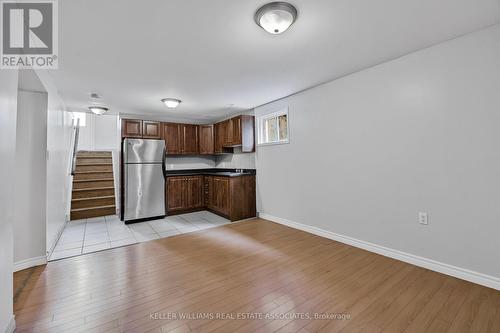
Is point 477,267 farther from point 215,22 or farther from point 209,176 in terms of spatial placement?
point 209,176

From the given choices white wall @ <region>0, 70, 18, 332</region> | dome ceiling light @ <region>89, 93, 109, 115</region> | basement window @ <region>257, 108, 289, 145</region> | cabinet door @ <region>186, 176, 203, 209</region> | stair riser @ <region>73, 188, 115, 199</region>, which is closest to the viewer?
white wall @ <region>0, 70, 18, 332</region>

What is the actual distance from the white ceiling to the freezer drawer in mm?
1711

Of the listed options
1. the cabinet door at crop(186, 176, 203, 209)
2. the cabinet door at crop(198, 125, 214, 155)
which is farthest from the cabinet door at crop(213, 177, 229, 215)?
the cabinet door at crop(198, 125, 214, 155)

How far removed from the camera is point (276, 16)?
1.69 metres

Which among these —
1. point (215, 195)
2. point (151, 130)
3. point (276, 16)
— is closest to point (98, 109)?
point (151, 130)

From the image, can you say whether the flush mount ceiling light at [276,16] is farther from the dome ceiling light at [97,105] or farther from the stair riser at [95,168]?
the stair riser at [95,168]

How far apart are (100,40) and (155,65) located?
24.3 inches

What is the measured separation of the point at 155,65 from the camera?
8.58 ft

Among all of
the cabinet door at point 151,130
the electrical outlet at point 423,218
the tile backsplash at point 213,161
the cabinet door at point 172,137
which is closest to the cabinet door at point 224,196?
the tile backsplash at point 213,161

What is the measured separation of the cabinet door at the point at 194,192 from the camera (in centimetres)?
527

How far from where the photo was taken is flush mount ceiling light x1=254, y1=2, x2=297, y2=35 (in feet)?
5.36

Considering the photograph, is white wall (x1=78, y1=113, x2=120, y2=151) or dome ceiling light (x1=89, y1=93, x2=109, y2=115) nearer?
dome ceiling light (x1=89, y1=93, x2=109, y2=115)

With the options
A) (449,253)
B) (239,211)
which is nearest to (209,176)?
(239,211)

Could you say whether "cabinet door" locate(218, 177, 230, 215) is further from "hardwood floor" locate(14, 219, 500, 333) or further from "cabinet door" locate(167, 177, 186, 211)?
"hardwood floor" locate(14, 219, 500, 333)
